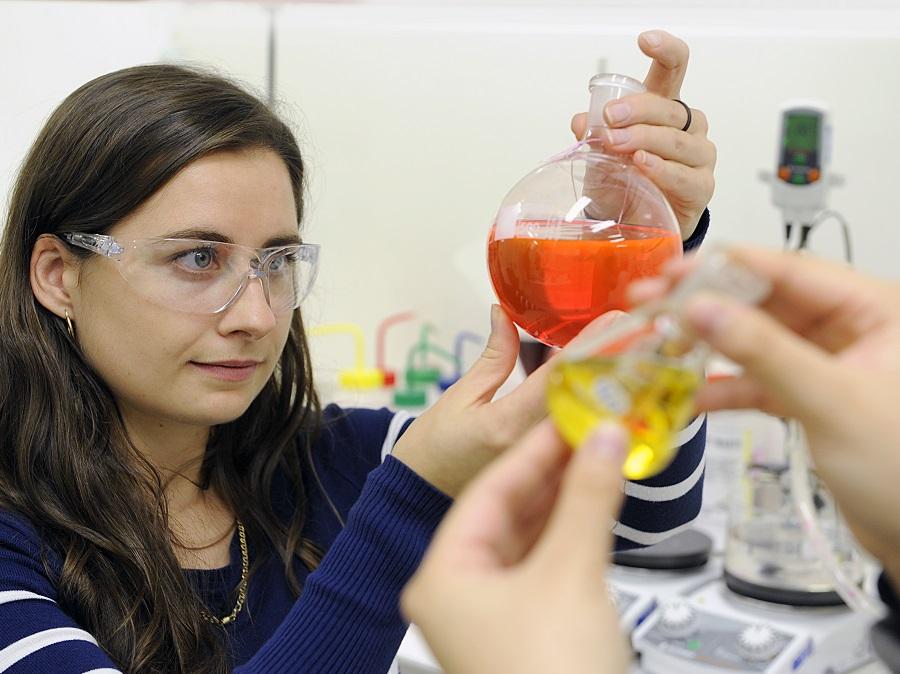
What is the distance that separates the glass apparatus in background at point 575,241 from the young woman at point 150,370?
15 centimetres

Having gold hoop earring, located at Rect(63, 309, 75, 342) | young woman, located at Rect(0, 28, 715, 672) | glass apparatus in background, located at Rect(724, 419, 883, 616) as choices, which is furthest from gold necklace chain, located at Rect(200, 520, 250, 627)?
glass apparatus in background, located at Rect(724, 419, 883, 616)

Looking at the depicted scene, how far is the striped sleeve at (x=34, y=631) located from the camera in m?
1.03

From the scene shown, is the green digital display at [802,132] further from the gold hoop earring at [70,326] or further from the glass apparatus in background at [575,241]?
the gold hoop earring at [70,326]

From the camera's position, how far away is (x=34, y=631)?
3.46ft

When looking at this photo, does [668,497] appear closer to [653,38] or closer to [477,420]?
[477,420]

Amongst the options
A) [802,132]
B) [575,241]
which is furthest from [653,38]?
[802,132]

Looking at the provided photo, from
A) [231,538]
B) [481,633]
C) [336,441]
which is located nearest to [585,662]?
[481,633]

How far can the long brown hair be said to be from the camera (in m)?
1.22

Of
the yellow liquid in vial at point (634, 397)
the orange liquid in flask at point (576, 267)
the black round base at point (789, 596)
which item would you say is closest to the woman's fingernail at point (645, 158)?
the orange liquid in flask at point (576, 267)

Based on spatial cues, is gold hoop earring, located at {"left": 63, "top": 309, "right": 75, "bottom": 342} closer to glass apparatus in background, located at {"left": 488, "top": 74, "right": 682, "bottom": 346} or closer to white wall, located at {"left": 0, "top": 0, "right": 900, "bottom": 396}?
glass apparatus in background, located at {"left": 488, "top": 74, "right": 682, "bottom": 346}

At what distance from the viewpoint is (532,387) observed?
0.89 m

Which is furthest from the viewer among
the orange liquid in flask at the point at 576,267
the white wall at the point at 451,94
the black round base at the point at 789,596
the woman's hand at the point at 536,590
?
the white wall at the point at 451,94

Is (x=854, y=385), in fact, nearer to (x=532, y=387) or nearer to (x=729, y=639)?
(x=532, y=387)

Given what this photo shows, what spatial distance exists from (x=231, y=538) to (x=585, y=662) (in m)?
1.03
